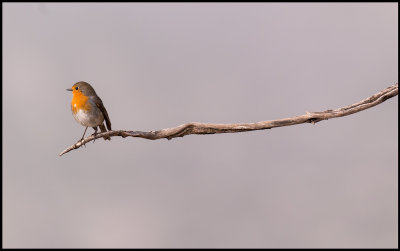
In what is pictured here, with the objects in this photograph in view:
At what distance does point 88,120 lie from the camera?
548 cm

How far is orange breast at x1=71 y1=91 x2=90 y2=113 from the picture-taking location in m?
5.45

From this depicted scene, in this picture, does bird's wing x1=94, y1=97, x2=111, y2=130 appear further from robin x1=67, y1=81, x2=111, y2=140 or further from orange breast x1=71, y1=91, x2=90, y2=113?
orange breast x1=71, y1=91, x2=90, y2=113

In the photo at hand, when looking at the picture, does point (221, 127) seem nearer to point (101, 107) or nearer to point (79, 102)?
point (101, 107)

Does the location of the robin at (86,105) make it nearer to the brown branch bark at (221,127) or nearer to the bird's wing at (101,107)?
the bird's wing at (101,107)

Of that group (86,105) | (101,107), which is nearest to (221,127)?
(101,107)

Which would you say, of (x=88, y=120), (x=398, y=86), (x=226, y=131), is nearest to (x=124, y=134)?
(x=88, y=120)

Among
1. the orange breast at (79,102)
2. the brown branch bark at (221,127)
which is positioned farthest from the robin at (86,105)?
the brown branch bark at (221,127)

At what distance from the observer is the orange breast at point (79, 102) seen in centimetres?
545

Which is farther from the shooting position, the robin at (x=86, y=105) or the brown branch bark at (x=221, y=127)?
the robin at (x=86, y=105)

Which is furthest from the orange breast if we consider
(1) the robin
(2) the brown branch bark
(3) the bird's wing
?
(2) the brown branch bark

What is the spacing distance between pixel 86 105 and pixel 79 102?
0.30ft

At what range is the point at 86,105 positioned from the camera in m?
5.45

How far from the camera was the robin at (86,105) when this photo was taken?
5.45m

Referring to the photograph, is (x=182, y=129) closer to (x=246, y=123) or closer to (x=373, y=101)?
(x=246, y=123)
